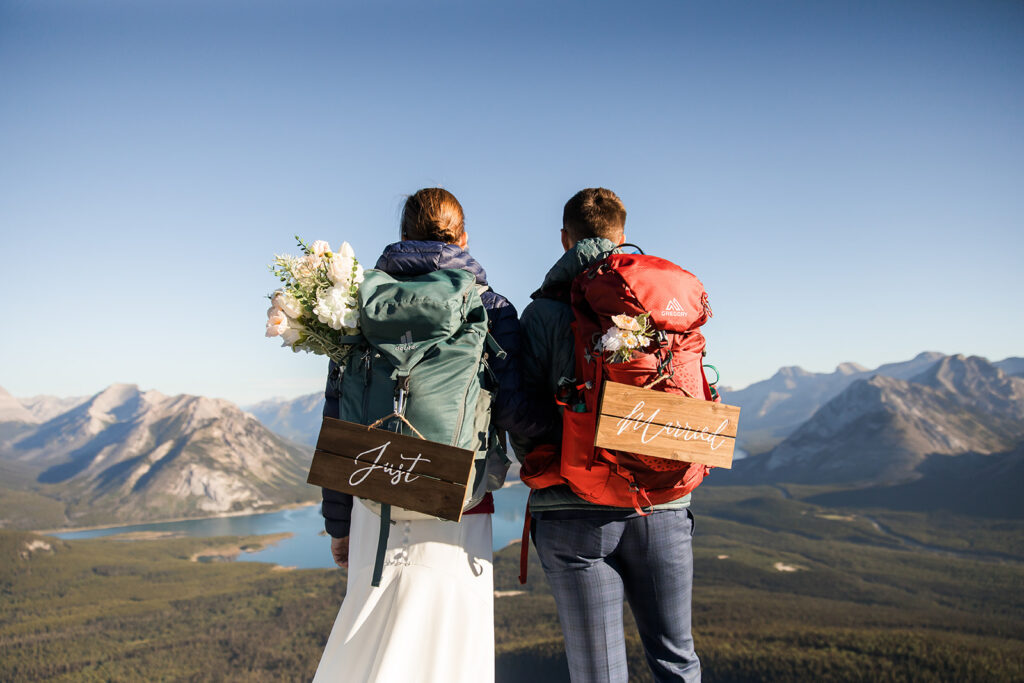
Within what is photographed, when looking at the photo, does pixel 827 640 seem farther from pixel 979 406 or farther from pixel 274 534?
pixel 979 406

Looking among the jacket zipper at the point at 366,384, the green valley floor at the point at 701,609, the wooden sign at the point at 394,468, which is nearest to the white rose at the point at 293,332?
the jacket zipper at the point at 366,384

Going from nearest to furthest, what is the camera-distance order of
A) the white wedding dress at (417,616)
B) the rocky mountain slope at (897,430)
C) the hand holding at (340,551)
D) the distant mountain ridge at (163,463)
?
the white wedding dress at (417,616) → the hand holding at (340,551) → the distant mountain ridge at (163,463) → the rocky mountain slope at (897,430)

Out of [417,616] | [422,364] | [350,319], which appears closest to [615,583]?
[417,616]

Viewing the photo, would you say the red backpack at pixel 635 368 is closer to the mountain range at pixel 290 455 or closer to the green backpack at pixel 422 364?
the green backpack at pixel 422 364

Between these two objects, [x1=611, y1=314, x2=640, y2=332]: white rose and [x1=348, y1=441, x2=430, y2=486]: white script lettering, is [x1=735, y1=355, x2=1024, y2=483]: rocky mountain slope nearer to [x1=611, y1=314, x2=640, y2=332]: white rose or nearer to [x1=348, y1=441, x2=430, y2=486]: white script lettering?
[x1=611, y1=314, x2=640, y2=332]: white rose

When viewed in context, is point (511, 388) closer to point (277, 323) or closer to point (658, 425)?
point (658, 425)

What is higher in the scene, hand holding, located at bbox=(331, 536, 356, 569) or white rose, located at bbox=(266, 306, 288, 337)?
white rose, located at bbox=(266, 306, 288, 337)

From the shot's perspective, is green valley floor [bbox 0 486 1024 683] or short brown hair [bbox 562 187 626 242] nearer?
short brown hair [bbox 562 187 626 242]

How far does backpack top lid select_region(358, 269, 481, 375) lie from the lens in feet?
7.32

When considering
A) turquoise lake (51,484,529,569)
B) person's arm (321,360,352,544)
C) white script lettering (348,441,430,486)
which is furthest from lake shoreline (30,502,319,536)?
white script lettering (348,441,430,486)

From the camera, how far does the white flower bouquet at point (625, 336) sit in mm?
2180

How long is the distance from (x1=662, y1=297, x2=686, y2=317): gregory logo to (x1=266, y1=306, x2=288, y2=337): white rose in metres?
1.57

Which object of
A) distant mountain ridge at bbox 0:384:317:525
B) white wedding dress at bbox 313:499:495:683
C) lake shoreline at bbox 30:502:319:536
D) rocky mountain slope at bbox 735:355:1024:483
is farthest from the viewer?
rocky mountain slope at bbox 735:355:1024:483

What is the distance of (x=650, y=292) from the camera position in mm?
2240
